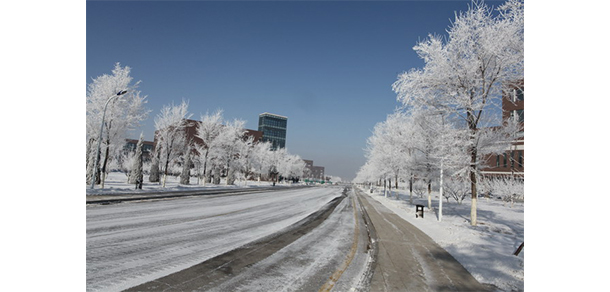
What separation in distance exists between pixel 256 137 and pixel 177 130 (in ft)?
216

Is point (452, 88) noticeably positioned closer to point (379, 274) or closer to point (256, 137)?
point (379, 274)

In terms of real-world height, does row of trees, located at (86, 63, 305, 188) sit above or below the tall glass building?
below

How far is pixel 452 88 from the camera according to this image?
11227 millimetres

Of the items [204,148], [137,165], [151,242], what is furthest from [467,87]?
[204,148]

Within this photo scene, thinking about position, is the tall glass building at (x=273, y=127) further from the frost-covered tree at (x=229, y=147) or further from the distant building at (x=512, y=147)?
the distant building at (x=512, y=147)

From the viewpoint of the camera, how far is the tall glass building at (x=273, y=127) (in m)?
117

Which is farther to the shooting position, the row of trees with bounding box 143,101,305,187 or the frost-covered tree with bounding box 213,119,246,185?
the frost-covered tree with bounding box 213,119,246,185

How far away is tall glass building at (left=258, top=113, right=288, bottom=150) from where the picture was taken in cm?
11725

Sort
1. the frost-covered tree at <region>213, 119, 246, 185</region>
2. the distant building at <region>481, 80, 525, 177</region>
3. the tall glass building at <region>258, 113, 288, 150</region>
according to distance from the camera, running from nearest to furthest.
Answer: the distant building at <region>481, 80, 525, 177</region> → the frost-covered tree at <region>213, 119, 246, 185</region> → the tall glass building at <region>258, 113, 288, 150</region>

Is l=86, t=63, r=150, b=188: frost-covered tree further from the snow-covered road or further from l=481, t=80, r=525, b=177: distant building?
l=481, t=80, r=525, b=177: distant building

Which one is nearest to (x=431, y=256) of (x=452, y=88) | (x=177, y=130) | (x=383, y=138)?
(x=452, y=88)

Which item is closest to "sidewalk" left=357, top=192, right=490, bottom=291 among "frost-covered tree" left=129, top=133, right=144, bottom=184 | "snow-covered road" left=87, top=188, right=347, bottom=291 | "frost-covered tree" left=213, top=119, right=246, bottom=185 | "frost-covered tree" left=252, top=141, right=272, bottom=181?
"snow-covered road" left=87, top=188, right=347, bottom=291

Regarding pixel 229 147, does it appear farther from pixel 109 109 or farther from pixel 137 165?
pixel 109 109
